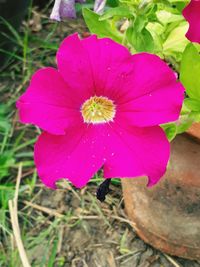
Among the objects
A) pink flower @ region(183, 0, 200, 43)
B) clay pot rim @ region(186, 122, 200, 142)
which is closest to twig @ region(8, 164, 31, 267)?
clay pot rim @ region(186, 122, 200, 142)

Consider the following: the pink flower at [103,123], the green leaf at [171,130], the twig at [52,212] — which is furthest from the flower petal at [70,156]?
the twig at [52,212]

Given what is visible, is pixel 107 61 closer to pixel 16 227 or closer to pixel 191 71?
pixel 191 71

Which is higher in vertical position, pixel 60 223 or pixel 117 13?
pixel 117 13

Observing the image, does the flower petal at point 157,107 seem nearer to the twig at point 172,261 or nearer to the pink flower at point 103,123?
the pink flower at point 103,123

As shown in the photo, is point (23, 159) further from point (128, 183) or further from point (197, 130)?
point (197, 130)

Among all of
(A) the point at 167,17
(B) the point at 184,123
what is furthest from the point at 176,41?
(B) the point at 184,123

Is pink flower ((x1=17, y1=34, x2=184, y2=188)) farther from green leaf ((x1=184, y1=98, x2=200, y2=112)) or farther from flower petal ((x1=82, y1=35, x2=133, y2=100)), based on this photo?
green leaf ((x1=184, y1=98, x2=200, y2=112))

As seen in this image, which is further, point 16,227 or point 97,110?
point 16,227
